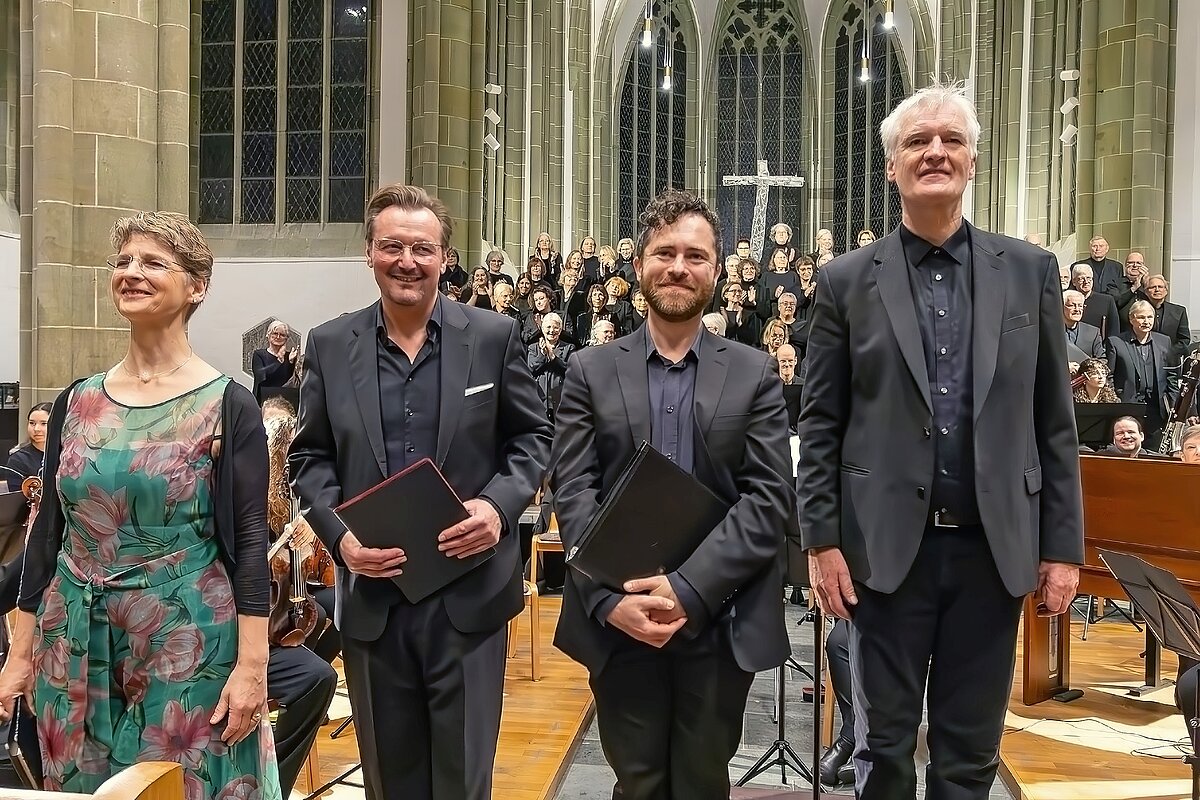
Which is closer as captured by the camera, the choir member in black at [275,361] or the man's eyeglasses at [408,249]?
the man's eyeglasses at [408,249]

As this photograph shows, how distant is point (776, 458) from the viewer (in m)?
2.22

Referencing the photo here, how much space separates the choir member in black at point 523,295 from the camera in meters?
10.7

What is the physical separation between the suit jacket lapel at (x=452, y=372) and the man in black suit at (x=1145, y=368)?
24.6 feet

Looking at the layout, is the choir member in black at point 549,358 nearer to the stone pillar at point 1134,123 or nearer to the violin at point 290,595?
the violin at point 290,595

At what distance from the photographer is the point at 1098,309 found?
9.39 meters

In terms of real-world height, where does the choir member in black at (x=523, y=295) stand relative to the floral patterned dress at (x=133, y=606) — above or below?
above

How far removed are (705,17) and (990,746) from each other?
24192 mm

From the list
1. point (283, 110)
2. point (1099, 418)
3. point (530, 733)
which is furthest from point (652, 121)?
point (530, 733)

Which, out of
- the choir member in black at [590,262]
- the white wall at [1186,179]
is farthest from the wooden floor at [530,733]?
the white wall at [1186,179]

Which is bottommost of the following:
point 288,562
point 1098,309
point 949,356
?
point 288,562

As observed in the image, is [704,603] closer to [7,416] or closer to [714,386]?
[714,386]

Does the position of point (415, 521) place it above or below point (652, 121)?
below

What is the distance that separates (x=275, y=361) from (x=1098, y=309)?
26.1ft

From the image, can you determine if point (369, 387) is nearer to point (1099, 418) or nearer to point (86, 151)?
point (86, 151)
